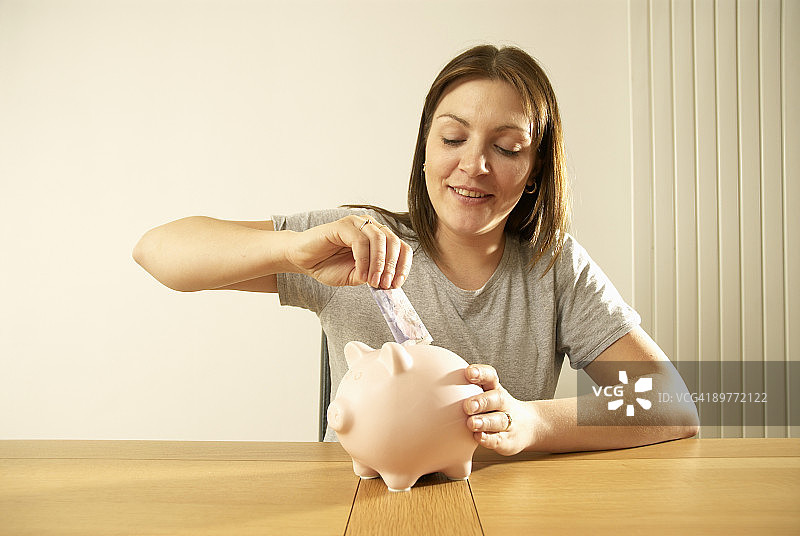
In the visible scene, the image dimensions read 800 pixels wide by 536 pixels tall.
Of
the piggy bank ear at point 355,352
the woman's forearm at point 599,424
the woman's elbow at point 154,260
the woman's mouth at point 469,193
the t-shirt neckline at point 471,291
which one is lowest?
the woman's forearm at point 599,424

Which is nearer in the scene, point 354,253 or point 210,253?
point 354,253

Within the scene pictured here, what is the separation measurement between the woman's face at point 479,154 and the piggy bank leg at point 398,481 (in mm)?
516

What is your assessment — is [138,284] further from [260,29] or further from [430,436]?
[430,436]

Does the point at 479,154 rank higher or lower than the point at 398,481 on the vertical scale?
higher

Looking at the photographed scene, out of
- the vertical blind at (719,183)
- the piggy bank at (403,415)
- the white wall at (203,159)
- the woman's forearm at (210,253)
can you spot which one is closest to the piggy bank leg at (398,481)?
the piggy bank at (403,415)

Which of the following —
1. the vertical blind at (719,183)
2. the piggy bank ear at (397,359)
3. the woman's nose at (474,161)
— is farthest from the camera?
the vertical blind at (719,183)

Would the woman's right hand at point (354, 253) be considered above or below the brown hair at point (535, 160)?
below

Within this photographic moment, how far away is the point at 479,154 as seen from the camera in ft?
3.58

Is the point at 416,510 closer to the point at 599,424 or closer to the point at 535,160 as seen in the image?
the point at 599,424

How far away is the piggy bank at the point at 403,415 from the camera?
705 mm

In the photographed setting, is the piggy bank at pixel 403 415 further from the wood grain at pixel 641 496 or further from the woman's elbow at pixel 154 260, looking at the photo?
the woman's elbow at pixel 154 260

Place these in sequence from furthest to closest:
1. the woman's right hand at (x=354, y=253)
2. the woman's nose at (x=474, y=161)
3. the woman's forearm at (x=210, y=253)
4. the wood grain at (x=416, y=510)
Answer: the woman's nose at (x=474, y=161) < the woman's forearm at (x=210, y=253) < the woman's right hand at (x=354, y=253) < the wood grain at (x=416, y=510)

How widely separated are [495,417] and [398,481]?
0.13 metres

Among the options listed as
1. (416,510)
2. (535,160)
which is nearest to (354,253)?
(416,510)
